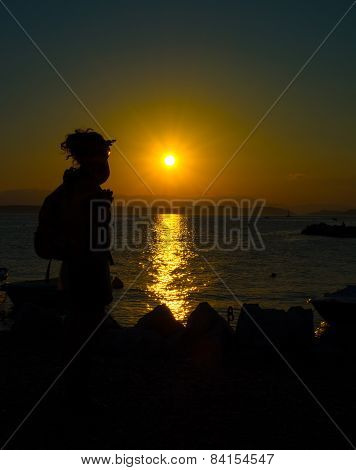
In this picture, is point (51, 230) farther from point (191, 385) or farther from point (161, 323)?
point (161, 323)

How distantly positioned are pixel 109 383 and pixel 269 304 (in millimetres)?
26938

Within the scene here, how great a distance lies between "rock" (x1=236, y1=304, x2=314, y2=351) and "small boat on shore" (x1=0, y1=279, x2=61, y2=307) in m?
15.9

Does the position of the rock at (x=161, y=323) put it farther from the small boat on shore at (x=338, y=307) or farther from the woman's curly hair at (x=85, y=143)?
the small boat on shore at (x=338, y=307)

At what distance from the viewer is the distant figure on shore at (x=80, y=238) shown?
5.17 metres

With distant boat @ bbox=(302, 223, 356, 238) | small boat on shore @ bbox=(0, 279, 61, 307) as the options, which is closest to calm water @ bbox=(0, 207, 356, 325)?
small boat on shore @ bbox=(0, 279, 61, 307)

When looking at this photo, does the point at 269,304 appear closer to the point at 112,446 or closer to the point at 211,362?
the point at 211,362

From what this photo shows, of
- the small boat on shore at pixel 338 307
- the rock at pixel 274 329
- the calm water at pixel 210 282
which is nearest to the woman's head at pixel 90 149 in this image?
the rock at pixel 274 329

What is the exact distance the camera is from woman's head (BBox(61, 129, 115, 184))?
532cm

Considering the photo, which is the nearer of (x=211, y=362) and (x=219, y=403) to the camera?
(x=219, y=403)

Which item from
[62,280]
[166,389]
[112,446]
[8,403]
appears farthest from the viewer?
[166,389]

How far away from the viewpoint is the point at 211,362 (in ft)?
→ 26.4

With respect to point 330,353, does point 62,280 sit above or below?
above

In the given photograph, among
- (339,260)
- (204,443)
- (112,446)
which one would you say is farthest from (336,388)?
(339,260)

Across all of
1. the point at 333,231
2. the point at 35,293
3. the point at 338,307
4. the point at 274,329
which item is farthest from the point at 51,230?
the point at 333,231
